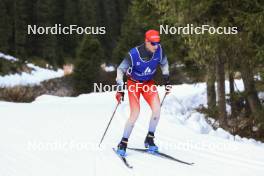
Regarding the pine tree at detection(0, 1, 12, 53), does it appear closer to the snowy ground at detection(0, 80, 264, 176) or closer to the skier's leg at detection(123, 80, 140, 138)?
the snowy ground at detection(0, 80, 264, 176)

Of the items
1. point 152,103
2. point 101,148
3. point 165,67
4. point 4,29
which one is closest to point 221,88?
point 165,67

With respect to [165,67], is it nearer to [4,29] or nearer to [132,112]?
[132,112]

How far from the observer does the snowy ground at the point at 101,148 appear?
646 centimetres

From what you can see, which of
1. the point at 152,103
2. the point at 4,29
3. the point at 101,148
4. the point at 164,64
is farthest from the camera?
the point at 4,29

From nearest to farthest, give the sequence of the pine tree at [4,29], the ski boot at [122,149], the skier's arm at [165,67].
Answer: the ski boot at [122,149] < the skier's arm at [165,67] < the pine tree at [4,29]

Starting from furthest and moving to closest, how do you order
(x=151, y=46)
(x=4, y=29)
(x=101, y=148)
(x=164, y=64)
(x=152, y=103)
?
(x=4, y=29), (x=101, y=148), (x=164, y=64), (x=152, y=103), (x=151, y=46)

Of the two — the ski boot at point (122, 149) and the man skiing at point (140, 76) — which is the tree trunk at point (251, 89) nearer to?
the man skiing at point (140, 76)

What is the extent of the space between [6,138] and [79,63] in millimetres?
33793

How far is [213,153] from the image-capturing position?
745 cm

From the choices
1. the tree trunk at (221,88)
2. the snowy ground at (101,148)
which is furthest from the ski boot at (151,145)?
the tree trunk at (221,88)

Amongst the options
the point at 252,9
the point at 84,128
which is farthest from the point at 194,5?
the point at 84,128

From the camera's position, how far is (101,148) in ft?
26.0

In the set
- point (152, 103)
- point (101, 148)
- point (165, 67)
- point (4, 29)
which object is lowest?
point (101, 148)

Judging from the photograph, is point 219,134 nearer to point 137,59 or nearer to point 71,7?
point 137,59
